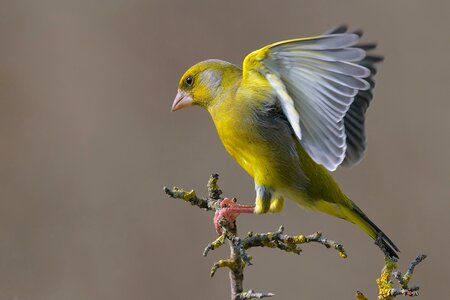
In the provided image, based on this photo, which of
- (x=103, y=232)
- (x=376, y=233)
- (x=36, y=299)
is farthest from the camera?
(x=103, y=232)

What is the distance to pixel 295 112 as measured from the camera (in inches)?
148

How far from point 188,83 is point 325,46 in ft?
3.50

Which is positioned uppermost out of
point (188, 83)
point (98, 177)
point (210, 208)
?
point (98, 177)

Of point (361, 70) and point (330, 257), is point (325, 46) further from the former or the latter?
point (330, 257)

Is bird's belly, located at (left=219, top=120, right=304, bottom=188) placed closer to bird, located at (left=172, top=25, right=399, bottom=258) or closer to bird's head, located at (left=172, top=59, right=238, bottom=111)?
bird, located at (left=172, top=25, right=399, bottom=258)

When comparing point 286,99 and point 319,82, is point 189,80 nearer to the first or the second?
point 286,99

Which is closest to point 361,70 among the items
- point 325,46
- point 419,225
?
point 325,46

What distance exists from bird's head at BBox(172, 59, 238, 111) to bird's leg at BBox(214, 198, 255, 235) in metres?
0.56

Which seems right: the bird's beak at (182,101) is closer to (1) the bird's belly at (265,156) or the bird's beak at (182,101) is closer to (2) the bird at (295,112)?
(2) the bird at (295,112)

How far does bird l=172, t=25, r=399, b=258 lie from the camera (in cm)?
360

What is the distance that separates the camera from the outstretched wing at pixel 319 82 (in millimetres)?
3541

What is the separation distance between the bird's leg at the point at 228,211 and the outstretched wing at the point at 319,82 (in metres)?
0.37

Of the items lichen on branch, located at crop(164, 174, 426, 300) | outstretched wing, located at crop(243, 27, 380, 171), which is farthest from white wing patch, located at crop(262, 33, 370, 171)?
lichen on branch, located at crop(164, 174, 426, 300)

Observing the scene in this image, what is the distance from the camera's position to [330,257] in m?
6.40
